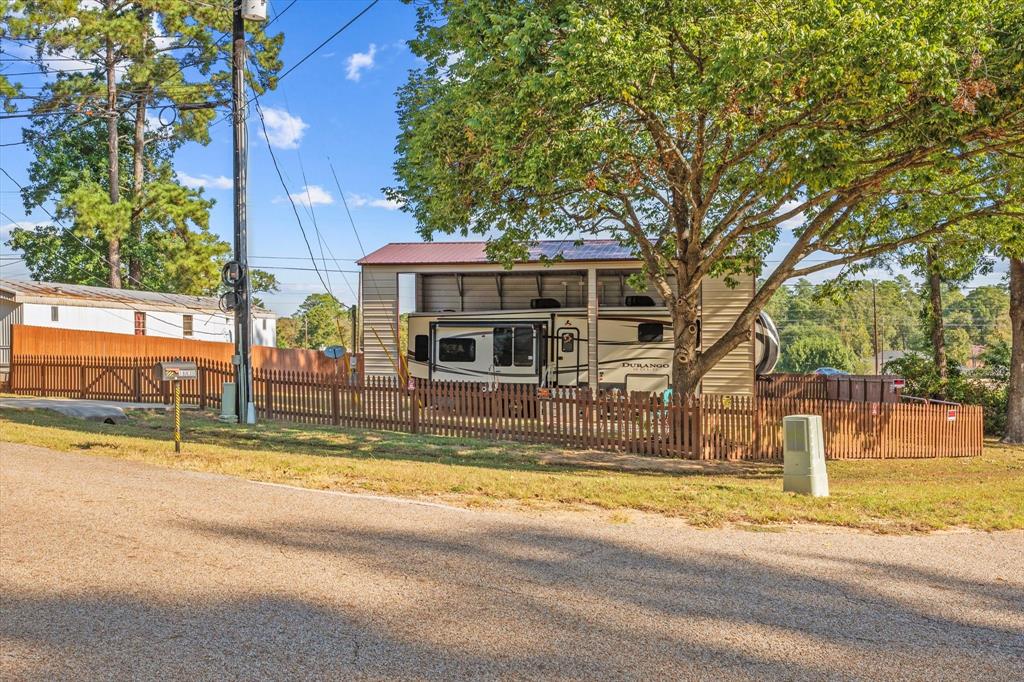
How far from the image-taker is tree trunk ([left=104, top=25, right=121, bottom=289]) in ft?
121

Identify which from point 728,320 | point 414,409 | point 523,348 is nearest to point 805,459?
point 414,409

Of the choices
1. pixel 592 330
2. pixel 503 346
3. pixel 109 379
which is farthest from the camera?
pixel 109 379

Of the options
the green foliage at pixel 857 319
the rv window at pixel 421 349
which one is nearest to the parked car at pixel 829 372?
the rv window at pixel 421 349

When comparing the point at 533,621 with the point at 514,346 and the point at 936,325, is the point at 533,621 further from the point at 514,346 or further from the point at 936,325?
the point at 936,325

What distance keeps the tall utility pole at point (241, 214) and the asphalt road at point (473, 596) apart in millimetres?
8696

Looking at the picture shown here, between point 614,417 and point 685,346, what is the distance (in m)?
2.00

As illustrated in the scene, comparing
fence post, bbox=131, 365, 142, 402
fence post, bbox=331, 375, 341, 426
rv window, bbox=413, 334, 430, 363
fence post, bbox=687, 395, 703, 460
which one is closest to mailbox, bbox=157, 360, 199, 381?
fence post, bbox=331, 375, 341, 426

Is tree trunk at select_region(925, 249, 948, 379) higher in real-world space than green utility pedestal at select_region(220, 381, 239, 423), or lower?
higher

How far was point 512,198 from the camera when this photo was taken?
45.9ft

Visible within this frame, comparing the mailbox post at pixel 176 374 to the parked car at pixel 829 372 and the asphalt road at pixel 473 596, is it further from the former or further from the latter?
the parked car at pixel 829 372

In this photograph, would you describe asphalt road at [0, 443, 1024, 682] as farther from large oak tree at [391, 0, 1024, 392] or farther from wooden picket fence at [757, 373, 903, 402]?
wooden picket fence at [757, 373, 903, 402]

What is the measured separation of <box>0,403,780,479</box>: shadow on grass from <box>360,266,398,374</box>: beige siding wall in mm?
5343

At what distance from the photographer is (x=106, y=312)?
30891 mm

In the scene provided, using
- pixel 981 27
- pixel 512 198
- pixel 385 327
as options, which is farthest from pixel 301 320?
pixel 981 27
